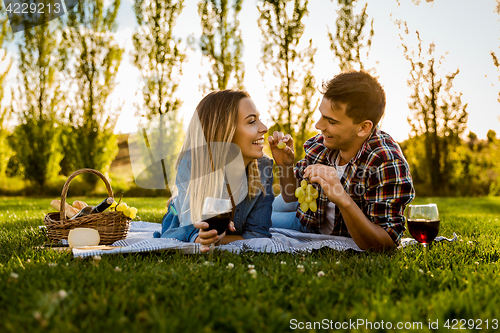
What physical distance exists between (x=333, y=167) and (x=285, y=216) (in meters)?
1.58

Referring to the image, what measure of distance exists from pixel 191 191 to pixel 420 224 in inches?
72.5

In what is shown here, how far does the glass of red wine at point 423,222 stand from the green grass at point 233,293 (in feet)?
0.74

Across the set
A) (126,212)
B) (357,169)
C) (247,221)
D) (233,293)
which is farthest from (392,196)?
(126,212)

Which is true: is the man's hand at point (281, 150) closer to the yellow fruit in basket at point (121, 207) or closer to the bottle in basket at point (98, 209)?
the yellow fruit in basket at point (121, 207)

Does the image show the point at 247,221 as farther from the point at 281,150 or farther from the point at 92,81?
the point at 92,81

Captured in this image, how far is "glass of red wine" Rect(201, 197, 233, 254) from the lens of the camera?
2195 mm

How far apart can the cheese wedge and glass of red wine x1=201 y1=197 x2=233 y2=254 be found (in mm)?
1287

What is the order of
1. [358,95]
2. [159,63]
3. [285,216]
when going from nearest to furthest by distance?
1. [358,95]
2. [285,216]
3. [159,63]

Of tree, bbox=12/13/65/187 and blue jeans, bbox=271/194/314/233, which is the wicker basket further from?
tree, bbox=12/13/65/187

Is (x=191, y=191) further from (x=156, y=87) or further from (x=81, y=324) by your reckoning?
(x=156, y=87)

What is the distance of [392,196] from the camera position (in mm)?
2912

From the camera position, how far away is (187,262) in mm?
2389

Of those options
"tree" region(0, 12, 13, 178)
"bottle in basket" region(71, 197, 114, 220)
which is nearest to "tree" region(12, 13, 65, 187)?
"tree" region(0, 12, 13, 178)

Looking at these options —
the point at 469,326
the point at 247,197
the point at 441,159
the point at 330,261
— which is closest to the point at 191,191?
the point at 247,197
